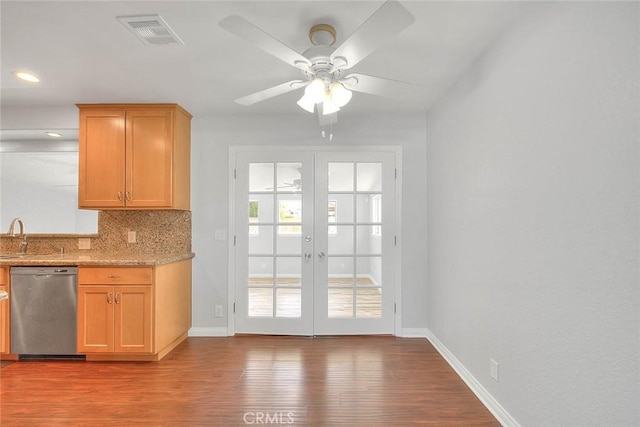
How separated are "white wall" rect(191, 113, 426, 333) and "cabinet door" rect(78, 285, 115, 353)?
87cm

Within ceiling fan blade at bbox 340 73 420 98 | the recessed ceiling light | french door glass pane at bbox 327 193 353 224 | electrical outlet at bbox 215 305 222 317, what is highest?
the recessed ceiling light

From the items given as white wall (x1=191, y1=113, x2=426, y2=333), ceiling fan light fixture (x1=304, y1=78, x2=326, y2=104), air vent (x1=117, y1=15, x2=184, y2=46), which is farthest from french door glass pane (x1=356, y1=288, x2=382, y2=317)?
air vent (x1=117, y1=15, x2=184, y2=46)

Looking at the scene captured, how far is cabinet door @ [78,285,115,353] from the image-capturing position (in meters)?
2.93

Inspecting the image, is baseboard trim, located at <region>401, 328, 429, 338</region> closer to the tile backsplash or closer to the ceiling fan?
the ceiling fan

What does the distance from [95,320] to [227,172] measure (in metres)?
1.86

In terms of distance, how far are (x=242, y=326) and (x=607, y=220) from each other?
10.8 ft

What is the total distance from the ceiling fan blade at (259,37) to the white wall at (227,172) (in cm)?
184

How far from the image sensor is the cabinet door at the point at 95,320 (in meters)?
2.93

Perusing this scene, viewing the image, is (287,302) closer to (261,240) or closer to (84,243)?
(261,240)

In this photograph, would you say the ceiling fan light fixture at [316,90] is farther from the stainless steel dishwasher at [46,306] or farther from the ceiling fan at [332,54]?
the stainless steel dishwasher at [46,306]

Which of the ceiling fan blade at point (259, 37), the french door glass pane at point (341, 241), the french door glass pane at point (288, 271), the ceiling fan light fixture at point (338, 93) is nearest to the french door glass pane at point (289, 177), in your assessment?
the french door glass pane at point (341, 241)

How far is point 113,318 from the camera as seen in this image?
294cm

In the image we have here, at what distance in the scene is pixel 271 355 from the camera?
3.11 meters

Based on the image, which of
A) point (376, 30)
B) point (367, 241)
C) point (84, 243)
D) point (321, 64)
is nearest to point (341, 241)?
point (367, 241)
